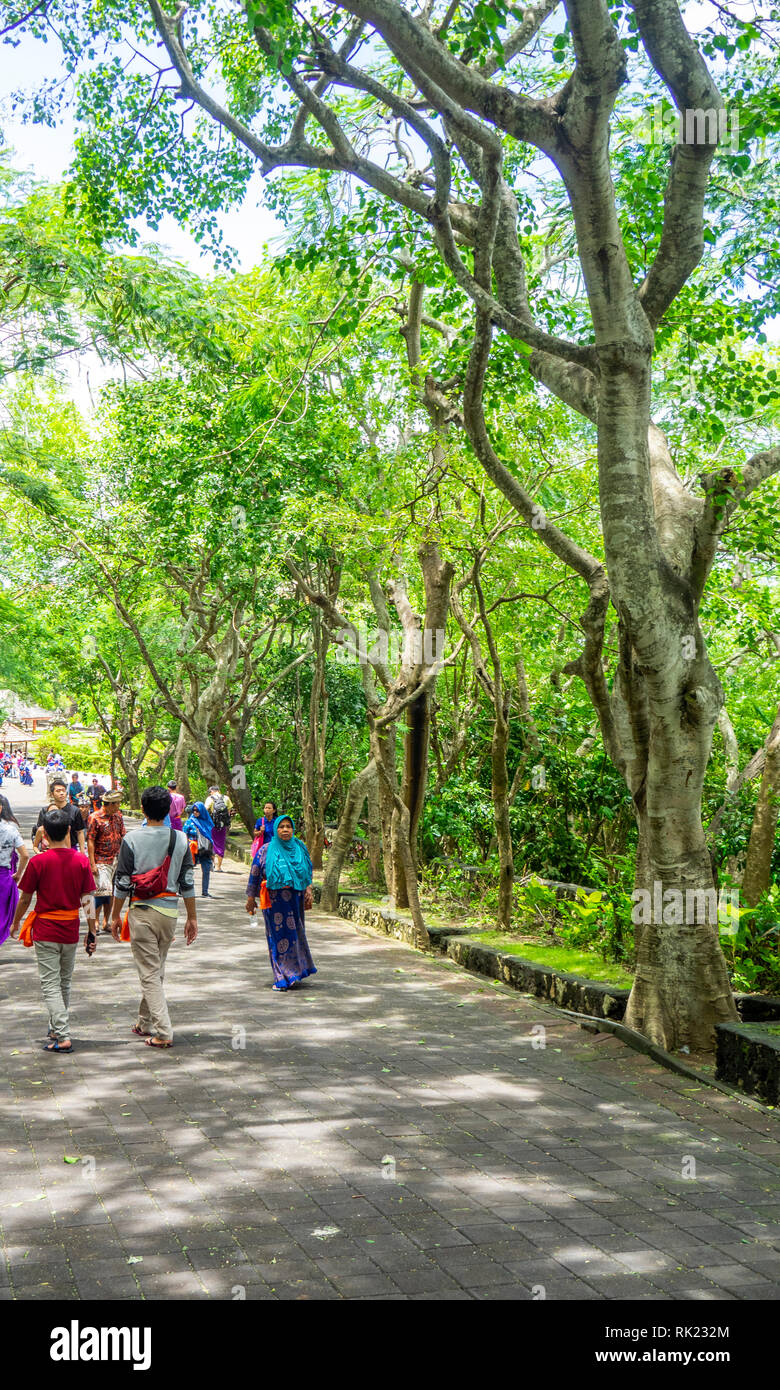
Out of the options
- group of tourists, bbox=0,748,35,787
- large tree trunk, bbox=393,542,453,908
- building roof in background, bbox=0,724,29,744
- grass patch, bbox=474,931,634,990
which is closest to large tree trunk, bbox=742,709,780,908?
grass patch, bbox=474,931,634,990

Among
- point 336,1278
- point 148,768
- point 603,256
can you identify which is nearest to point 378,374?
point 603,256

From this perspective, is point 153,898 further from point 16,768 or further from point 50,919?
point 16,768

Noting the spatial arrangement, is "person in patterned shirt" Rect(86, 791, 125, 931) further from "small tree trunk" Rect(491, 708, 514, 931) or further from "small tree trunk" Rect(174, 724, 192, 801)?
"small tree trunk" Rect(174, 724, 192, 801)

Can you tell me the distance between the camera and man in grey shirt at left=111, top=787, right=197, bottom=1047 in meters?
7.72

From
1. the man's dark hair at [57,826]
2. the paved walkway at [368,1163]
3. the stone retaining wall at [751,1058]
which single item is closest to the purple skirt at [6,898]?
the paved walkway at [368,1163]

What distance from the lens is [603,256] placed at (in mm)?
6980

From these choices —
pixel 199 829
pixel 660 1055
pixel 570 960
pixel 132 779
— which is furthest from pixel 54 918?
pixel 132 779

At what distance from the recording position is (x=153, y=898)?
779cm

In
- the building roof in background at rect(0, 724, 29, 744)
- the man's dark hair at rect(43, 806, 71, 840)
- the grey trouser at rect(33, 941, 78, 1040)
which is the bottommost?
the grey trouser at rect(33, 941, 78, 1040)

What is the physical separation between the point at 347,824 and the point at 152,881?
295 inches

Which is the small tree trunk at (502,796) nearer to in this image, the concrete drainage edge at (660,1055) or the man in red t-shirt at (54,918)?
the concrete drainage edge at (660,1055)

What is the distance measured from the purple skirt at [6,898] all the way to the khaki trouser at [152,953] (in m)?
2.26

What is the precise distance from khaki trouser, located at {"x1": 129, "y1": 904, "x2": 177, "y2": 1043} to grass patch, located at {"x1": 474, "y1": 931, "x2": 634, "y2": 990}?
3.55 meters
